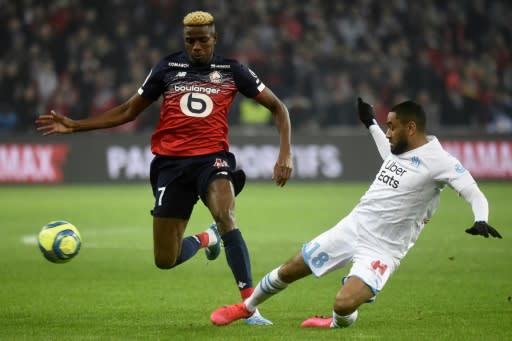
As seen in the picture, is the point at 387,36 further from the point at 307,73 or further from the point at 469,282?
the point at 469,282

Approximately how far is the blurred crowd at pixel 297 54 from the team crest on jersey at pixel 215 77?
14.8 m

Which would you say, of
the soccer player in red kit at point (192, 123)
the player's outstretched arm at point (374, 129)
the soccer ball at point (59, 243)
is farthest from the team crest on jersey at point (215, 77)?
the soccer ball at point (59, 243)

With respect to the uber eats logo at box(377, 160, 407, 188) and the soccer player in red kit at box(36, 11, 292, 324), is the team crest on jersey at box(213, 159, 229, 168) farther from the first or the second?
the uber eats logo at box(377, 160, 407, 188)

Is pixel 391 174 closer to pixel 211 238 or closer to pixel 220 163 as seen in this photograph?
pixel 220 163

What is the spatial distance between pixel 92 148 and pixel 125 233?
8.39 metres

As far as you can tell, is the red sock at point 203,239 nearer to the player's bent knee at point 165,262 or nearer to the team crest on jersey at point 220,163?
the player's bent knee at point 165,262

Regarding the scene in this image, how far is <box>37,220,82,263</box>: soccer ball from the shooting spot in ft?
29.6

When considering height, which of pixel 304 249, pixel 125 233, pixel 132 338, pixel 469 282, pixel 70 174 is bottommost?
pixel 70 174

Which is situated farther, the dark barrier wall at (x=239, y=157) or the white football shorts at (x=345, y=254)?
the dark barrier wall at (x=239, y=157)

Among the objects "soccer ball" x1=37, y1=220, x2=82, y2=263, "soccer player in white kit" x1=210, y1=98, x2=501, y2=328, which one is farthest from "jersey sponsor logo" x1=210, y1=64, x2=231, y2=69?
"soccer ball" x1=37, y1=220, x2=82, y2=263

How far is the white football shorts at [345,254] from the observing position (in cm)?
720

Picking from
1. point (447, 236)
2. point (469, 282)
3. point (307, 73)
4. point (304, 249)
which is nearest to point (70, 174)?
point (307, 73)

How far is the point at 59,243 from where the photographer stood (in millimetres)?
9000

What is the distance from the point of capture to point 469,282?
989 cm
